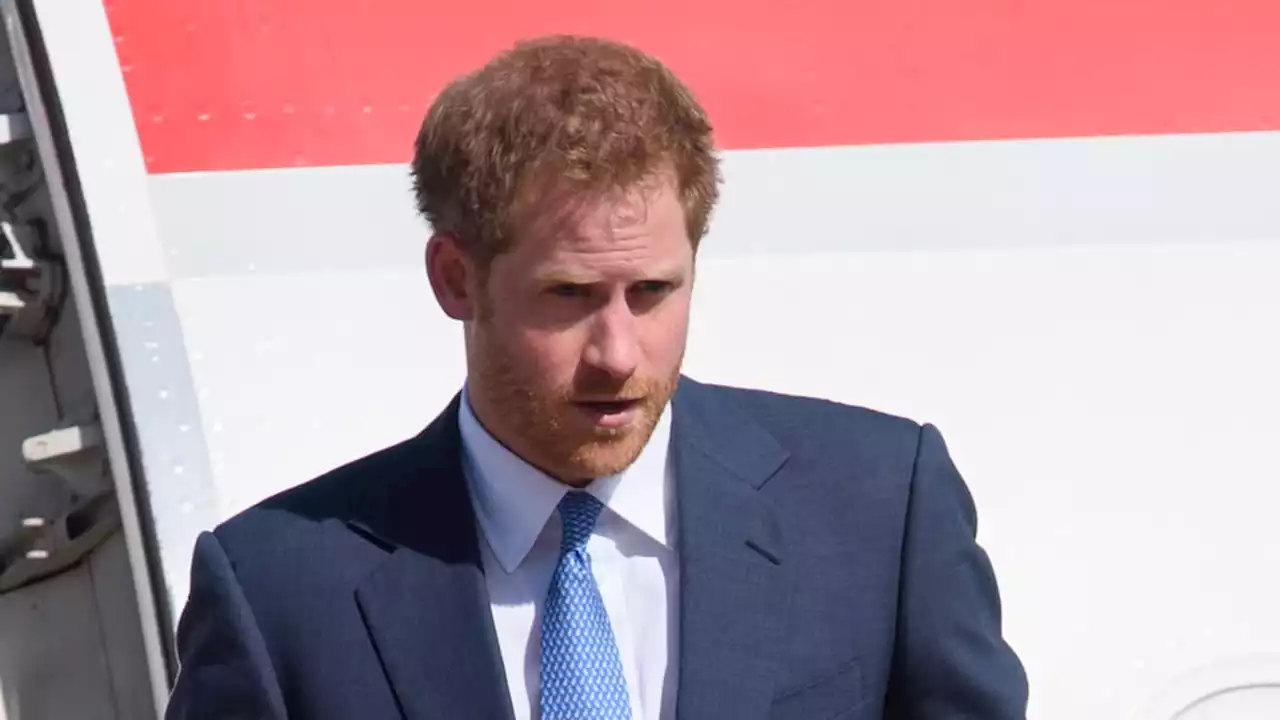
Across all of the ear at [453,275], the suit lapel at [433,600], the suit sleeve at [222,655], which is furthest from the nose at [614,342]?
the suit sleeve at [222,655]

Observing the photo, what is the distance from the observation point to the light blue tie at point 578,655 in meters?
1.43

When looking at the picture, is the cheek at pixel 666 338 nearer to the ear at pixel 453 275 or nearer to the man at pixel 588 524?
the man at pixel 588 524

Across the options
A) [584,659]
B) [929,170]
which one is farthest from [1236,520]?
[584,659]

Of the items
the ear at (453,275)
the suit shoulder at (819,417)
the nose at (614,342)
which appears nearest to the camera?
the nose at (614,342)

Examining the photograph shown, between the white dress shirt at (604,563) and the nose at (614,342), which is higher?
the nose at (614,342)

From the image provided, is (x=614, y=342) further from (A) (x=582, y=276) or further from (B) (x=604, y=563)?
(B) (x=604, y=563)

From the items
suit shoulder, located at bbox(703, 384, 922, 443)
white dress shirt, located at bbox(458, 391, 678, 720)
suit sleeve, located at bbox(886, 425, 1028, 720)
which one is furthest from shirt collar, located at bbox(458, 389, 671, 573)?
suit sleeve, located at bbox(886, 425, 1028, 720)

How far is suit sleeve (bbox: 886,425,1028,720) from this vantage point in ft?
4.84

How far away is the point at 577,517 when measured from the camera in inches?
58.9

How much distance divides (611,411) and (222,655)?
39 cm

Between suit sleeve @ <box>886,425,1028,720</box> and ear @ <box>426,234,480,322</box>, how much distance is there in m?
0.41

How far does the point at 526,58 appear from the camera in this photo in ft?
4.66

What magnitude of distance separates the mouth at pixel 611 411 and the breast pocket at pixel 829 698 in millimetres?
278

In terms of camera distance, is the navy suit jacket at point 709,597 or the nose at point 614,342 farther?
the navy suit jacket at point 709,597
